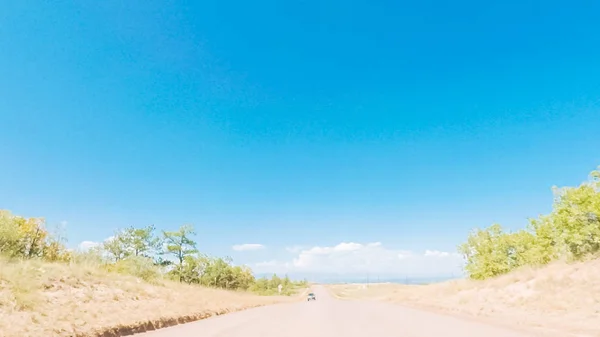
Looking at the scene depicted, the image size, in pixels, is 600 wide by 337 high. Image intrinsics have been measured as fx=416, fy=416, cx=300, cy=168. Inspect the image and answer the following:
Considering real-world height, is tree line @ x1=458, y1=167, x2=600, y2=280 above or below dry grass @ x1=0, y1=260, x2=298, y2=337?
above

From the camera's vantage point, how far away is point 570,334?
12219 millimetres

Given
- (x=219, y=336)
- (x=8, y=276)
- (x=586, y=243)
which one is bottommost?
(x=219, y=336)

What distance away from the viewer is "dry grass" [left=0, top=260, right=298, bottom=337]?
10.2 m

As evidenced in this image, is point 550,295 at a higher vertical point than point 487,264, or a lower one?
lower

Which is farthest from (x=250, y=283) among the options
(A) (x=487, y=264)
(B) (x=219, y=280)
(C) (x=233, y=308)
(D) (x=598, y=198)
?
(D) (x=598, y=198)

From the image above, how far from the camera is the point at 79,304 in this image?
13.8m

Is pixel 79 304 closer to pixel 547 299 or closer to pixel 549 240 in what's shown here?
pixel 547 299

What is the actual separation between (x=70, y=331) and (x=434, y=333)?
985 centimetres

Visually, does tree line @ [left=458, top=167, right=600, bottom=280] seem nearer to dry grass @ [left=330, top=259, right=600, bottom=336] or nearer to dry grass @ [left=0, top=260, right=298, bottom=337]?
dry grass @ [left=330, top=259, right=600, bottom=336]

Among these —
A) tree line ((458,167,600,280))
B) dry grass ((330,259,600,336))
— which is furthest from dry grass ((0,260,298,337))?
tree line ((458,167,600,280))

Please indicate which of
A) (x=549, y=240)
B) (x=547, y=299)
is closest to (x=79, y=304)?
(x=547, y=299)

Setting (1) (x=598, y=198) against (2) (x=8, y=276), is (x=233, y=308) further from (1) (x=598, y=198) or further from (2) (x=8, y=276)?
(1) (x=598, y=198)

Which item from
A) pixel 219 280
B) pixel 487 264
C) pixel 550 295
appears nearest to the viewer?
pixel 550 295

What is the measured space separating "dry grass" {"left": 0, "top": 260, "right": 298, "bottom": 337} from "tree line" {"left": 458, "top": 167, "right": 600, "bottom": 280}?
78.5ft
